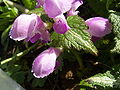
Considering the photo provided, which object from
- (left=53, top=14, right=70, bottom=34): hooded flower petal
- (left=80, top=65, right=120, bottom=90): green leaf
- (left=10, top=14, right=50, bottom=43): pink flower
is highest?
(left=10, top=14, right=50, bottom=43): pink flower

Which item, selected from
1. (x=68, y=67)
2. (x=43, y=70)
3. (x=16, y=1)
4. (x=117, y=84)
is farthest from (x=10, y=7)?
(x=117, y=84)

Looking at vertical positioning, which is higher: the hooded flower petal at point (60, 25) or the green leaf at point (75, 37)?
the hooded flower petal at point (60, 25)

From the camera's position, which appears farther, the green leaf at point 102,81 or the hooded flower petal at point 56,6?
the green leaf at point 102,81

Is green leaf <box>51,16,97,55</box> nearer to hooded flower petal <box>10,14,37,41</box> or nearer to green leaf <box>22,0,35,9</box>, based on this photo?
hooded flower petal <box>10,14,37,41</box>

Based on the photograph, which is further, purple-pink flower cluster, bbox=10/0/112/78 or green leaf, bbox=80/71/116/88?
green leaf, bbox=80/71/116/88

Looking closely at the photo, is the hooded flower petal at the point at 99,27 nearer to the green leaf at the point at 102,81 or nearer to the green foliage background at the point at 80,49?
the green foliage background at the point at 80,49

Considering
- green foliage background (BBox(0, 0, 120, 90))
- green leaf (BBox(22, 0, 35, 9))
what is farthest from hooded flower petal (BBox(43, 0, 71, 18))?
green leaf (BBox(22, 0, 35, 9))

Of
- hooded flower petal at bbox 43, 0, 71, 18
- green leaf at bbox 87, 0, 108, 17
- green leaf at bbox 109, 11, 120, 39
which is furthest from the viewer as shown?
green leaf at bbox 87, 0, 108, 17

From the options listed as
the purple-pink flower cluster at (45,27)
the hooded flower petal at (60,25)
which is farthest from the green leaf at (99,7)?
the hooded flower petal at (60,25)
